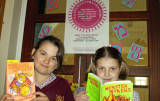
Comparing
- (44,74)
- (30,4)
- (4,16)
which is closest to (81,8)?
(30,4)

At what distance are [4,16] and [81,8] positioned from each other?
2.94ft

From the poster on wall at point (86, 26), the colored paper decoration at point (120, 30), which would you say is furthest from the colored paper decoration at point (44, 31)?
the colored paper decoration at point (120, 30)

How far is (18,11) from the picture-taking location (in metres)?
1.92

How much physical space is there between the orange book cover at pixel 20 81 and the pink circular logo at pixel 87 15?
1054 millimetres

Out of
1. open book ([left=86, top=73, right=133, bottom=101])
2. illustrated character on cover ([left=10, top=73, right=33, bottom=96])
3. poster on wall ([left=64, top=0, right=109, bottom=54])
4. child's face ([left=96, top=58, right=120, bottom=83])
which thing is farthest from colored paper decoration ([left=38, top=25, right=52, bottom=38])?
open book ([left=86, top=73, right=133, bottom=101])

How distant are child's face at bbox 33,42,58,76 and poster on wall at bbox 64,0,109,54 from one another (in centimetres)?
61

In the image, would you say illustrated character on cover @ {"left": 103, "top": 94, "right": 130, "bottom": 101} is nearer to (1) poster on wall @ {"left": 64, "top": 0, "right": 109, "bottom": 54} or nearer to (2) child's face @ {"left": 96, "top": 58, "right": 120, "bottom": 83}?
(2) child's face @ {"left": 96, "top": 58, "right": 120, "bottom": 83}

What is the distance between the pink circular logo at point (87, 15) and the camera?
6.01 feet

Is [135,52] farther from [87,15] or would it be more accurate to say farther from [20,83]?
[20,83]

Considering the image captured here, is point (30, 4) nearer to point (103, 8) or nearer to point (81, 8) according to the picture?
point (81, 8)

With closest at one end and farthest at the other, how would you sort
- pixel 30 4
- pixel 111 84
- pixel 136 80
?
pixel 111 84
pixel 136 80
pixel 30 4

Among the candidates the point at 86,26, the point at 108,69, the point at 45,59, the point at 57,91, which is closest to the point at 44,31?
the point at 86,26

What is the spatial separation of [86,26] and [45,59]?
2.82 ft

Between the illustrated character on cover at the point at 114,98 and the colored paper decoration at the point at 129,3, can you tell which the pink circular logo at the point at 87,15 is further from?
the illustrated character on cover at the point at 114,98
